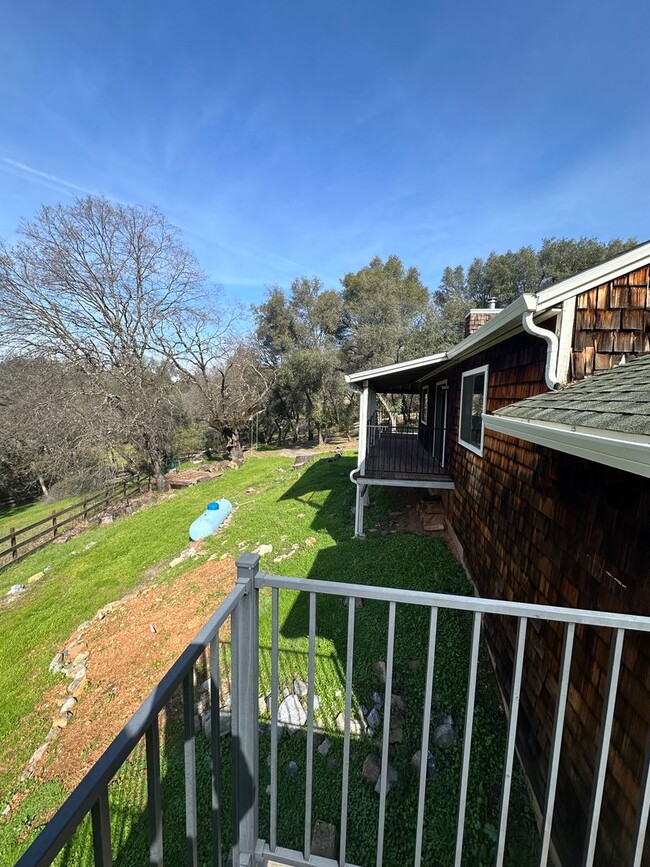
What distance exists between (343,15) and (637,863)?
11.0 meters

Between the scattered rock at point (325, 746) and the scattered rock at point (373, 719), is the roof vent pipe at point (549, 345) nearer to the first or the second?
the scattered rock at point (373, 719)

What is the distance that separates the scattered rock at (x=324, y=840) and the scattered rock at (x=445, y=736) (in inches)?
43.6

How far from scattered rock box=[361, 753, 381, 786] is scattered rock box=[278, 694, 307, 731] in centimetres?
68

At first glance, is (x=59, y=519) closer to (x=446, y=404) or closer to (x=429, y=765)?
(x=446, y=404)

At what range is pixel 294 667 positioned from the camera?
419cm

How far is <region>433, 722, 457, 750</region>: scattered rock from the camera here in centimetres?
312

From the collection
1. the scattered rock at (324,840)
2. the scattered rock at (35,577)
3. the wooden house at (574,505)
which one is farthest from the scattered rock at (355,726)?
the scattered rock at (35,577)

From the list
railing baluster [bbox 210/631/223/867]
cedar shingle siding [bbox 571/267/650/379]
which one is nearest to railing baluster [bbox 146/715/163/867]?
railing baluster [bbox 210/631/223/867]

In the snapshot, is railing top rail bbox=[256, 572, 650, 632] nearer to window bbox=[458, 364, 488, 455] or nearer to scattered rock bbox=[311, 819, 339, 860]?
scattered rock bbox=[311, 819, 339, 860]

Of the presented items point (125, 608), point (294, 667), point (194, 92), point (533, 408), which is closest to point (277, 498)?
point (125, 608)

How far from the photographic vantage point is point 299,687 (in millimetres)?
3867

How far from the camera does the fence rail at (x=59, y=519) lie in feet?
32.3

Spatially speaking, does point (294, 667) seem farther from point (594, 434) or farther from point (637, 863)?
point (594, 434)

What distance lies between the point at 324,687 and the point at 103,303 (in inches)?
635
